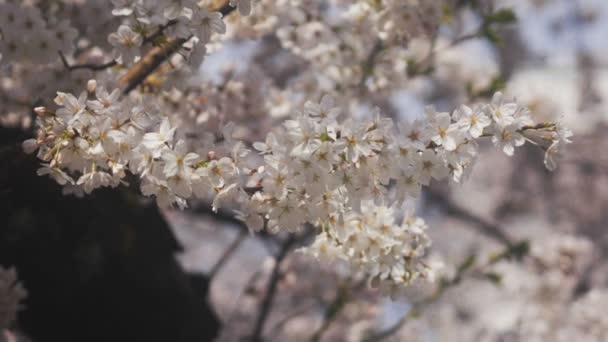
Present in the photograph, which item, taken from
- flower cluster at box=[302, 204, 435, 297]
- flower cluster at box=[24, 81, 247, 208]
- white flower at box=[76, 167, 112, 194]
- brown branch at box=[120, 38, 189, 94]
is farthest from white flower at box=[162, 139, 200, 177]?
brown branch at box=[120, 38, 189, 94]

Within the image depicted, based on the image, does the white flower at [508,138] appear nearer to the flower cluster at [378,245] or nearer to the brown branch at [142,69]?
the flower cluster at [378,245]

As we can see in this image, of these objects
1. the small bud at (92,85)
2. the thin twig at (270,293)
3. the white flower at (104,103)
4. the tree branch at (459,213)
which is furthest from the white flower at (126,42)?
the tree branch at (459,213)

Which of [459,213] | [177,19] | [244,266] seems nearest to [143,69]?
[177,19]

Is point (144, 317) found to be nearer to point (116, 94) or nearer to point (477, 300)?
point (116, 94)

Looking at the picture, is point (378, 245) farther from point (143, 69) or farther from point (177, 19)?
point (143, 69)

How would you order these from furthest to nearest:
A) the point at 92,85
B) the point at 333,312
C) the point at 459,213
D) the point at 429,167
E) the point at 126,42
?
the point at 459,213 → the point at 333,312 → the point at 126,42 → the point at 92,85 → the point at 429,167
